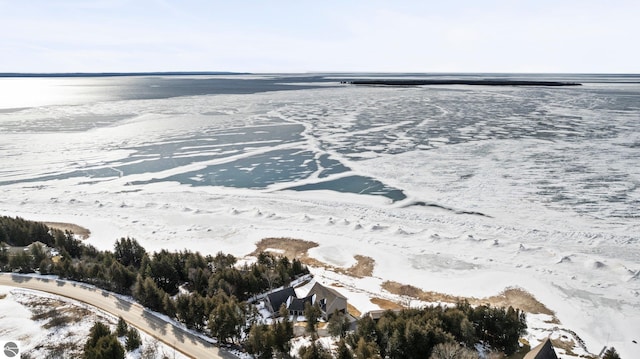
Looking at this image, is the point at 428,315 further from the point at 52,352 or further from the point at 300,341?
the point at 52,352

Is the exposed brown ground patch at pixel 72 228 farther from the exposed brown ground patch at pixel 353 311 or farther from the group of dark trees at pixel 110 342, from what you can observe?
the exposed brown ground patch at pixel 353 311

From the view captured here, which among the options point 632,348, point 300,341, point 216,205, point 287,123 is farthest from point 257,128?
A: point 632,348

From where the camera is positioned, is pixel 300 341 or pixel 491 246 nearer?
pixel 300 341

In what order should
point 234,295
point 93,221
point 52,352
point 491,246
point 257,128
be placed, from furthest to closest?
point 257,128 < point 93,221 < point 491,246 < point 234,295 < point 52,352

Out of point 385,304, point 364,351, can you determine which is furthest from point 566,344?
point 364,351

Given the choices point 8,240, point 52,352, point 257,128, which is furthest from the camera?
point 257,128

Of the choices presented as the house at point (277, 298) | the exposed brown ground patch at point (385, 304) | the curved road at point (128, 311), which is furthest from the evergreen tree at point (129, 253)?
the exposed brown ground patch at point (385, 304)
